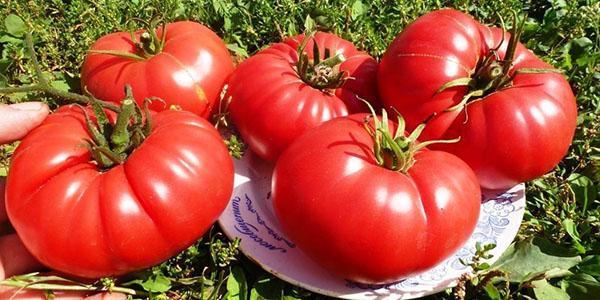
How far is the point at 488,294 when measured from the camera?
1744 mm

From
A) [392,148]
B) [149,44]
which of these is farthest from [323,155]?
[149,44]

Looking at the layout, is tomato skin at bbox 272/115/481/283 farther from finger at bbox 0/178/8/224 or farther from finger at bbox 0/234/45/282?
finger at bbox 0/178/8/224

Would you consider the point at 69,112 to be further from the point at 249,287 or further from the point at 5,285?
the point at 249,287

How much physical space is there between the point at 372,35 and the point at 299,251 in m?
1.10

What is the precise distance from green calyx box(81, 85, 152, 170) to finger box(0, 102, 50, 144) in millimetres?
184

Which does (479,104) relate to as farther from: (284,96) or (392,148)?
(284,96)

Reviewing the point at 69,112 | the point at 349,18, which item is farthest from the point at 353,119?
the point at 349,18

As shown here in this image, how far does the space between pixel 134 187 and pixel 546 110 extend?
108 centimetres

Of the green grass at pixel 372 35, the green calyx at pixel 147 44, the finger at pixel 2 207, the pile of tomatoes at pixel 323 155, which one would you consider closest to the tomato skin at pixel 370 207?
the pile of tomatoes at pixel 323 155

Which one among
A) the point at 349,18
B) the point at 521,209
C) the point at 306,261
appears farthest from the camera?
the point at 349,18

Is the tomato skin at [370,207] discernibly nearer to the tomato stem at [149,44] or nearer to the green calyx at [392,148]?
the green calyx at [392,148]

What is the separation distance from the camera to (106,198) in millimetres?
1437

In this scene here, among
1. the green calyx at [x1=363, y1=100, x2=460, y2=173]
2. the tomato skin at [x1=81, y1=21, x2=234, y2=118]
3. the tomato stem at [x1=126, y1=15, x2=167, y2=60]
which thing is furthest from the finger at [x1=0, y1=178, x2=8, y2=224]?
the green calyx at [x1=363, y1=100, x2=460, y2=173]

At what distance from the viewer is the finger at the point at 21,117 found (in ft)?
5.45
